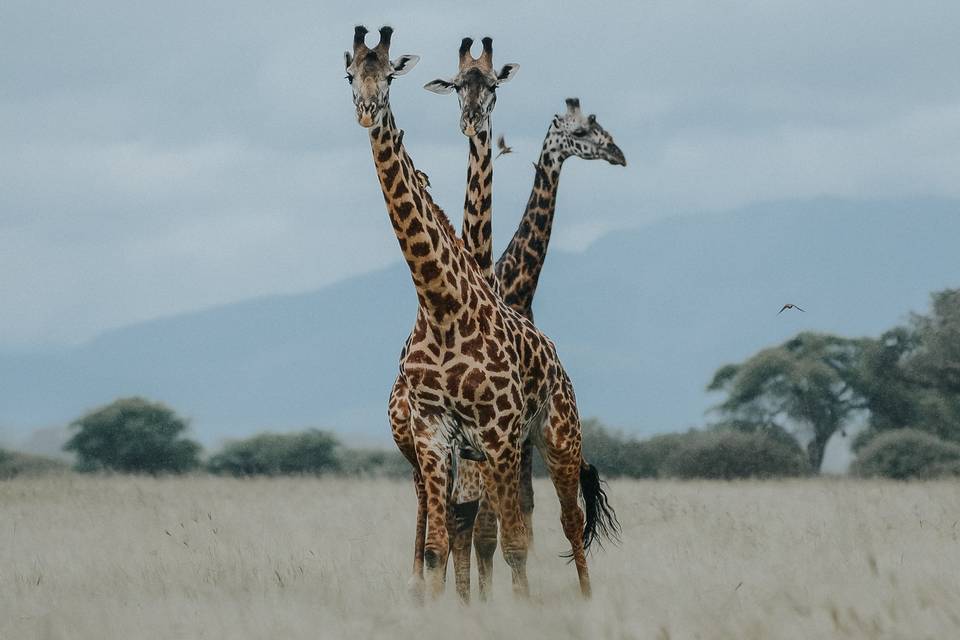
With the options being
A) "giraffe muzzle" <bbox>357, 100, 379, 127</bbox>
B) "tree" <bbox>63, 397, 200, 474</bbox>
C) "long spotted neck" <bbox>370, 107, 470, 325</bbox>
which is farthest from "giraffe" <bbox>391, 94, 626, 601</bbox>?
"tree" <bbox>63, 397, 200, 474</bbox>

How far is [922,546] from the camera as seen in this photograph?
10719 mm

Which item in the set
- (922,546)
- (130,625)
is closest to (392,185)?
(130,625)

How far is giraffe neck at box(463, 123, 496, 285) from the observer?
8.80 metres

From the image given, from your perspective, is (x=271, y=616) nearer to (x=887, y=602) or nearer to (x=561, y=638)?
(x=561, y=638)

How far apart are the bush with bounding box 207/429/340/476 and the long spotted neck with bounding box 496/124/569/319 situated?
19.4 metres

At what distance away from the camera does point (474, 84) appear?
8.21 metres

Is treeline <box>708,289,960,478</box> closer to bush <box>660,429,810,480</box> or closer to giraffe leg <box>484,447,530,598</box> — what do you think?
bush <box>660,429,810,480</box>

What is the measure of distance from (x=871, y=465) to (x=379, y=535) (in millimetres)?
14559

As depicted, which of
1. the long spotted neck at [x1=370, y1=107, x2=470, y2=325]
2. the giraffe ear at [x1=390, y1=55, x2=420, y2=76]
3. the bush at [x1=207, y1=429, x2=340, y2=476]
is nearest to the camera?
the giraffe ear at [x1=390, y1=55, x2=420, y2=76]

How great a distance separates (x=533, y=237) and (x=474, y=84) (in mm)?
2698

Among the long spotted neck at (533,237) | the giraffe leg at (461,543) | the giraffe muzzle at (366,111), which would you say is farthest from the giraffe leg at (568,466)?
the giraffe muzzle at (366,111)

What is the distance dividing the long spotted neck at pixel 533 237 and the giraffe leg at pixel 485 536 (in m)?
2.47

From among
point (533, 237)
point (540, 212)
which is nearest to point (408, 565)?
point (533, 237)

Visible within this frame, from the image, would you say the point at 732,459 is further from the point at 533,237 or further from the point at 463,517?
the point at 463,517
